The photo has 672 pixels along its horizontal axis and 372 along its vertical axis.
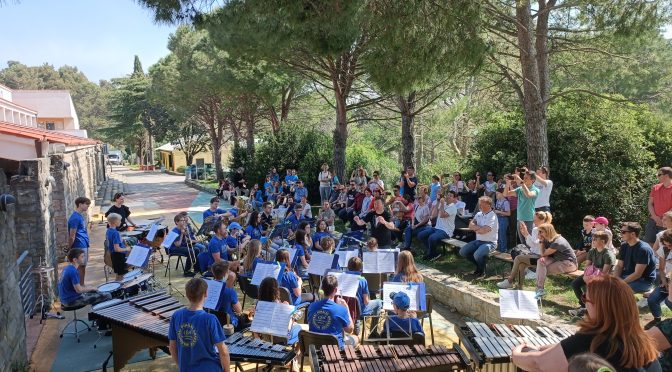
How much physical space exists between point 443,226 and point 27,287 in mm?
7660

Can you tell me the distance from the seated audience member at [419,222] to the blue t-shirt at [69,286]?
673 centimetres

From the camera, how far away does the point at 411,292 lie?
20.8 feet

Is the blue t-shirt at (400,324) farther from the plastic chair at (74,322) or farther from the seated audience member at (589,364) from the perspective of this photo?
the plastic chair at (74,322)

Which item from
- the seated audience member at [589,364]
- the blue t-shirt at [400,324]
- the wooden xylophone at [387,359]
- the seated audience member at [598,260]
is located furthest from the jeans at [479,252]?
the seated audience member at [589,364]

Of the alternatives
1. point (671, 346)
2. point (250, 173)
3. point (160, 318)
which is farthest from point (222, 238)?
point (250, 173)

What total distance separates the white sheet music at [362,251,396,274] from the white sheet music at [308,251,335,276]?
1.74 feet

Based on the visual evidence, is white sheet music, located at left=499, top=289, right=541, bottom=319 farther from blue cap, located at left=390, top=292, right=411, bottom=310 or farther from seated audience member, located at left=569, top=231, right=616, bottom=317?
seated audience member, located at left=569, top=231, right=616, bottom=317

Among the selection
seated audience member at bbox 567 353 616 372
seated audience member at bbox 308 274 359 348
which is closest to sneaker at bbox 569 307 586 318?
seated audience member at bbox 308 274 359 348

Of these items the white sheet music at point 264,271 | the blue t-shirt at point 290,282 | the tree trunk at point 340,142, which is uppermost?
the tree trunk at point 340,142

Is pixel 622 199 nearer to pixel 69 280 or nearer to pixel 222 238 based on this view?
pixel 222 238

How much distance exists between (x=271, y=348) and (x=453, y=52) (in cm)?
687

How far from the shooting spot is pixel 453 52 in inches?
386

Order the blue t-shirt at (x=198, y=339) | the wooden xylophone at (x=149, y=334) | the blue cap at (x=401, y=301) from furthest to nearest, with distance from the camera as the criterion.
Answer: the blue cap at (x=401, y=301) < the wooden xylophone at (x=149, y=334) < the blue t-shirt at (x=198, y=339)

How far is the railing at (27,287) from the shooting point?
7672 millimetres
